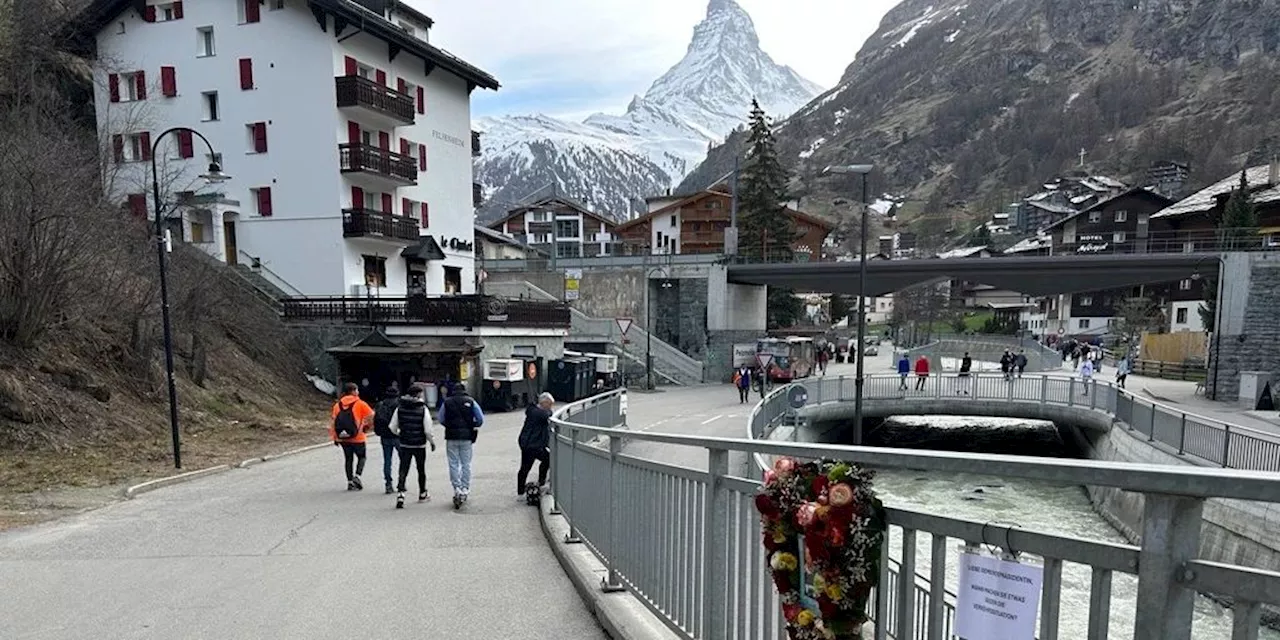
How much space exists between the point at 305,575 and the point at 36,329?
41.9 feet

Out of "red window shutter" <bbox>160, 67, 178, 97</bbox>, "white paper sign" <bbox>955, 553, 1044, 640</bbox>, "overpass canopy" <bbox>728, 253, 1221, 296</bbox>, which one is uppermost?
"red window shutter" <bbox>160, 67, 178, 97</bbox>

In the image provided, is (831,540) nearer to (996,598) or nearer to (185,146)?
(996,598)

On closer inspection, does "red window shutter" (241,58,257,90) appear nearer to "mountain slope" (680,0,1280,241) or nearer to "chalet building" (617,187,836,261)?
"chalet building" (617,187,836,261)

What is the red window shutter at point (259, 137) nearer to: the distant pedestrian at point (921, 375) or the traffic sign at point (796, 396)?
the traffic sign at point (796, 396)

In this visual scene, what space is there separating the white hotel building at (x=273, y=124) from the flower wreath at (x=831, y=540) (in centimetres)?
3076

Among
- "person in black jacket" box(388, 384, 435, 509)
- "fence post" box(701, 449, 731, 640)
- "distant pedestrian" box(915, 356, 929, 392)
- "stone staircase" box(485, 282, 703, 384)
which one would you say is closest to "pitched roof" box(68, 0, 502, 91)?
"stone staircase" box(485, 282, 703, 384)

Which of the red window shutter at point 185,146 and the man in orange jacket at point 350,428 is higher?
the red window shutter at point 185,146

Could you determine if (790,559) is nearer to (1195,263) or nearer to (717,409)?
(717,409)

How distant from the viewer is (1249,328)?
98.2 feet

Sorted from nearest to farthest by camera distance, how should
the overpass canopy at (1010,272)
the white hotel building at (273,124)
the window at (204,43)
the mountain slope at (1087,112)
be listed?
the white hotel building at (273,124) < the window at (204,43) < the overpass canopy at (1010,272) < the mountain slope at (1087,112)

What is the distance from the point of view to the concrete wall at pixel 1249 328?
29.7 m

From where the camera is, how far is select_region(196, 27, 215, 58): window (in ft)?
101

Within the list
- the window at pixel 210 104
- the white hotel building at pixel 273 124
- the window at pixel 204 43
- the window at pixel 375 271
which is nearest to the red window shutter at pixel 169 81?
the white hotel building at pixel 273 124

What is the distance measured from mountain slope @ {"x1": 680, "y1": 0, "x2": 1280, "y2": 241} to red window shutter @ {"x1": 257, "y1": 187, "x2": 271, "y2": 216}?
115990 mm
